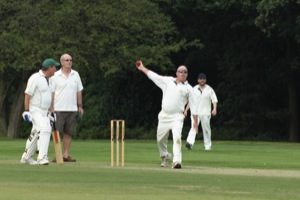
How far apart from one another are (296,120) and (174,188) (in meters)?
39.7

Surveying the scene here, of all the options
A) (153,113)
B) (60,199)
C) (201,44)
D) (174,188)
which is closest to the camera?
(60,199)

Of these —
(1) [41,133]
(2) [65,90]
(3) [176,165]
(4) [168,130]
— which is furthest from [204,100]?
(1) [41,133]

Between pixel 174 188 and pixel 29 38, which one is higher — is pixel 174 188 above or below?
below

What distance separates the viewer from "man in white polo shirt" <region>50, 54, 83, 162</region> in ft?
80.7

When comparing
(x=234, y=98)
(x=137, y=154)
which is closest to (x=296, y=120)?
(x=234, y=98)

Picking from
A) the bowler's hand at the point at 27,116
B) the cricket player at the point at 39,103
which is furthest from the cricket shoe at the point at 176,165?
the bowler's hand at the point at 27,116

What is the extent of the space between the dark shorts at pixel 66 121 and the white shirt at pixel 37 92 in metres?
2.03

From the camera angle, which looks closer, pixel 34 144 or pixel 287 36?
pixel 34 144

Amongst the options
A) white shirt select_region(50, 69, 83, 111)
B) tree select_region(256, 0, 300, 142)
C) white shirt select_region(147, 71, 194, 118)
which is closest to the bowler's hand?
white shirt select_region(50, 69, 83, 111)

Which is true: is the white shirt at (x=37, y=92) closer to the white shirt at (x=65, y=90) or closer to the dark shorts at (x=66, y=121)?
the white shirt at (x=65, y=90)

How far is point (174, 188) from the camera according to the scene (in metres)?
16.4

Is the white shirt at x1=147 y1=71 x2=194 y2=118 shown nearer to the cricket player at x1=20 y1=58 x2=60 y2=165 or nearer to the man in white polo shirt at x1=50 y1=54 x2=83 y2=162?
the cricket player at x1=20 y1=58 x2=60 y2=165

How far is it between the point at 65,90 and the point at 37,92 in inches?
75.5

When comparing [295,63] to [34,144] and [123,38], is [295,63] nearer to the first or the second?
[123,38]
